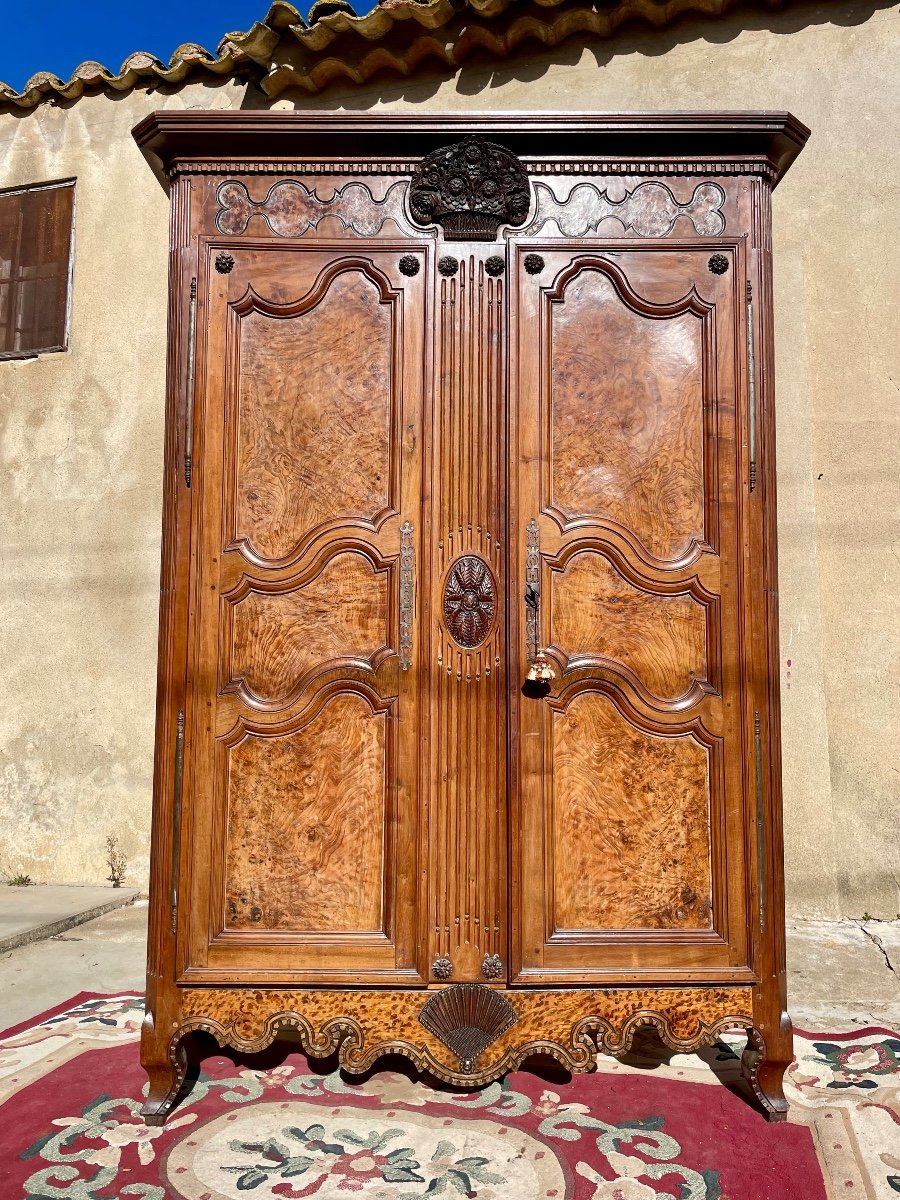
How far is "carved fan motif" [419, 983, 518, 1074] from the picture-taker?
201 cm

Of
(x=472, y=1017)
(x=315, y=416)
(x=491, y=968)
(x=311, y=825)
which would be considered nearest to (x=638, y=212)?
(x=315, y=416)

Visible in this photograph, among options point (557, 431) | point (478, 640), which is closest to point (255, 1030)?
point (478, 640)

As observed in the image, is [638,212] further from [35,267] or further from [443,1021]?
[35,267]

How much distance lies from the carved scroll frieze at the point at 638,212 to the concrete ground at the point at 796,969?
7.68 feet

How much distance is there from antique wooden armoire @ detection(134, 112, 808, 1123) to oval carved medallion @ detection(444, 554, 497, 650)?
10mm

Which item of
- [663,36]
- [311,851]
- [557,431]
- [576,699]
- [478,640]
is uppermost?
[663,36]

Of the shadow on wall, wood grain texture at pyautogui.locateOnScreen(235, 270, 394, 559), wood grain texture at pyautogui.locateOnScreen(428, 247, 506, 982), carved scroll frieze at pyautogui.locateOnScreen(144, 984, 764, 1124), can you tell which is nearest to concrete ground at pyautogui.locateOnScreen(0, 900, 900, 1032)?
carved scroll frieze at pyautogui.locateOnScreen(144, 984, 764, 1124)

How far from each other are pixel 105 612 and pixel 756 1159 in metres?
3.58

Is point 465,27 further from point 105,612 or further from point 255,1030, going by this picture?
point 255,1030

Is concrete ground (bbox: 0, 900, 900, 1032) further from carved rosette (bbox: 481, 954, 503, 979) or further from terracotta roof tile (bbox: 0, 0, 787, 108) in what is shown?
terracotta roof tile (bbox: 0, 0, 787, 108)

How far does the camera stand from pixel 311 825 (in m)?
2.09

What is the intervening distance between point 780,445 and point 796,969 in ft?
6.98

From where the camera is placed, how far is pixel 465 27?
12.7 feet

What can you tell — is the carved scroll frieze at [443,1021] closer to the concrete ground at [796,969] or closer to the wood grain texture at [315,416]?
the concrete ground at [796,969]
